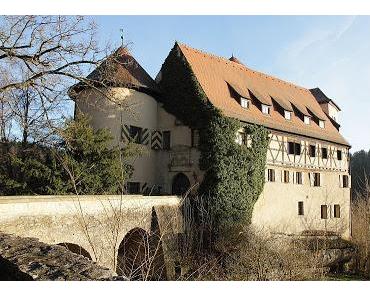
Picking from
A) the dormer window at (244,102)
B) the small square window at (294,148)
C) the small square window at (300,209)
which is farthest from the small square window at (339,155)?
the dormer window at (244,102)

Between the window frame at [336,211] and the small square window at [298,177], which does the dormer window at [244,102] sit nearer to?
the small square window at [298,177]

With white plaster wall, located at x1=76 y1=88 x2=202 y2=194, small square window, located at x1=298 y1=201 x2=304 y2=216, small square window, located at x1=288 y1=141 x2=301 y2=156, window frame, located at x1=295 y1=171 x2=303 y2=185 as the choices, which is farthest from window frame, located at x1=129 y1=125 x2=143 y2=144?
small square window, located at x1=298 y1=201 x2=304 y2=216

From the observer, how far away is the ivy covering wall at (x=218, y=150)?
66.9 ft

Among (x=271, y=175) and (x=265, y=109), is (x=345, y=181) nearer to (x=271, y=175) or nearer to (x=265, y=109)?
(x=271, y=175)

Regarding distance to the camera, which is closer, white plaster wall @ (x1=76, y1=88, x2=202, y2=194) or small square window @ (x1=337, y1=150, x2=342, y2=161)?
white plaster wall @ (x1=76, y1=88, x2=202, y2=194)

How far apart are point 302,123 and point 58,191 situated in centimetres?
1700

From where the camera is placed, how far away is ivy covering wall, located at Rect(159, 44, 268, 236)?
2041 cm

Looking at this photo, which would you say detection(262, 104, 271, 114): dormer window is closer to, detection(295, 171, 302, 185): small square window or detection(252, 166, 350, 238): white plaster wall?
detection(252, 166, 350, 238): white plaster wall

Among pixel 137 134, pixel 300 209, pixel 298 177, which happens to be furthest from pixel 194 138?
pixel 300 209

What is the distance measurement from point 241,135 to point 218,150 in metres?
2.15

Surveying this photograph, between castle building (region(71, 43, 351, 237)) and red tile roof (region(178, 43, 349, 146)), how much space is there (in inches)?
2.8

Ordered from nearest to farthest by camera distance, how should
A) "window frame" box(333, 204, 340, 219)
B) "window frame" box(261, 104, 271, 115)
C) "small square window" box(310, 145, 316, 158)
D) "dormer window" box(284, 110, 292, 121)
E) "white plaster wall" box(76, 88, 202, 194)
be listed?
"white plaster wall" box(76, 88, 202, 194), "window frame" box(261, 104, 271, 115), "dormer window" box(284, 110, 292, 121), "small square window" box(310, 145, 316, 158), "window frame" box(333, 204, 340, 219)

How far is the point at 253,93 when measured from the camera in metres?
25.2

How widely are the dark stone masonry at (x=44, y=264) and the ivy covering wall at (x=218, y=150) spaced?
1364 cm
